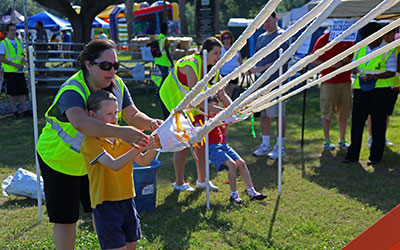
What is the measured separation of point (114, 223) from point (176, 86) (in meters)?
2.58

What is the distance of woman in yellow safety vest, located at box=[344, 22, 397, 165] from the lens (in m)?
6.17

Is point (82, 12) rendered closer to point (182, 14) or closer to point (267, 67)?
point (267, 67)

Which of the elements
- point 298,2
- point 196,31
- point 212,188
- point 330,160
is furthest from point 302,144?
point 298,2

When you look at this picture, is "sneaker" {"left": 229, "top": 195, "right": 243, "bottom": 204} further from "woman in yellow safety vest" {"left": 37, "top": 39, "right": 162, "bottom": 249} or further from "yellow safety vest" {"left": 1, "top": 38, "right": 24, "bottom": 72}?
"yellow safety vest" {"left": 1, "top": 38, "right": 24, "bottom": 72}

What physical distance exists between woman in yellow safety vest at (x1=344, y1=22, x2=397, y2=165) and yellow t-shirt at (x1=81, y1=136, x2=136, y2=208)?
436 cm

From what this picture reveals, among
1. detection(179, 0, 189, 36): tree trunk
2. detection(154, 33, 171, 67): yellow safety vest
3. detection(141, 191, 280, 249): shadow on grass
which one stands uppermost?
detection(179, 0, 189, 36): tree trunk

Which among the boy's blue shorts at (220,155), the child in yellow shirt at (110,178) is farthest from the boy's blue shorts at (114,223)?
the boy's blue shorts at (220,155)

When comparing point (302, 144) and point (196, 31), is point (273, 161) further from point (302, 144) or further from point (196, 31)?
point (196, 31)

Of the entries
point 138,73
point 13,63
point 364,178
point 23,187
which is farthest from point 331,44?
point 138,73

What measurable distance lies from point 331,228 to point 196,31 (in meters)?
12.1

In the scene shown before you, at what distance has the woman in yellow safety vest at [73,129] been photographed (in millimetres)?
2799

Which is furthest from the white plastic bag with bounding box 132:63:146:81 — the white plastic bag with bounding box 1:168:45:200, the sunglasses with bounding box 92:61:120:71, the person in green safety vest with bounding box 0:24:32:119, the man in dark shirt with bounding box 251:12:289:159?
the sunglasses with bounding box 92:61:120:71

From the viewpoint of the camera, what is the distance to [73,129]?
296cm

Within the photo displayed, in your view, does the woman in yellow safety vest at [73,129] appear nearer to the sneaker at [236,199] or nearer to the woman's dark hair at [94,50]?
the woman's dark hair at [94,50]
